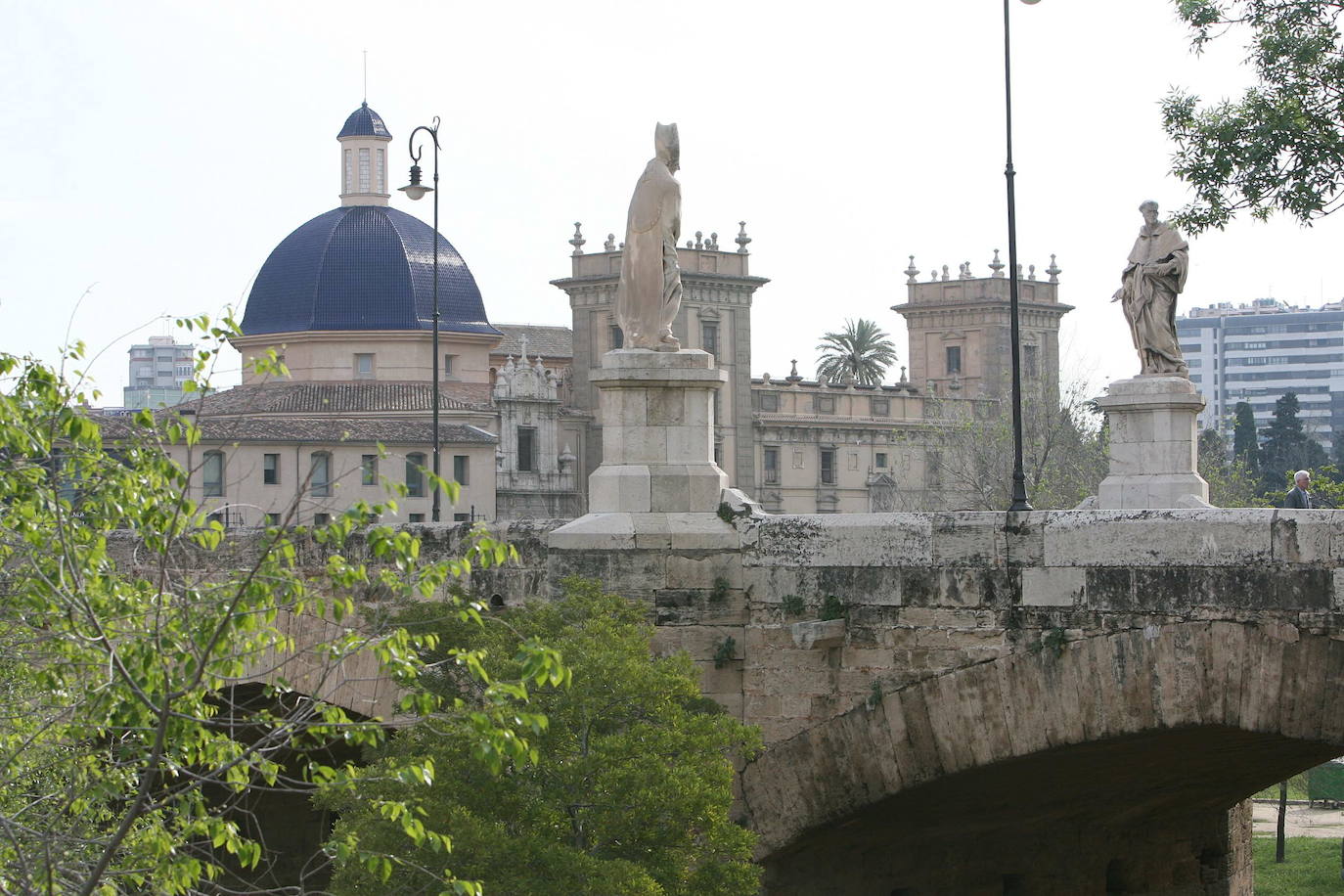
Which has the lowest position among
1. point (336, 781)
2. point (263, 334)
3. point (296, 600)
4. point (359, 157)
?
point (336, 781)

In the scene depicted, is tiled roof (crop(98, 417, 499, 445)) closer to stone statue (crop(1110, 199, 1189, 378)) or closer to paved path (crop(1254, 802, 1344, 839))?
paved path (crop(1254, 802, 1344, 839))

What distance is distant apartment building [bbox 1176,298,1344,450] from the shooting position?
630 feet

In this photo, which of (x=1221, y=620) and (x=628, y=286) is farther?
(x=628, y=286)

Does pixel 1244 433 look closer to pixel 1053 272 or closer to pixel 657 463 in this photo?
pixel 1053 272

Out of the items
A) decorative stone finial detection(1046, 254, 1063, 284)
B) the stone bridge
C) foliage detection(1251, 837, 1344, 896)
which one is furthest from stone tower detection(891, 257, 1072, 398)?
the stone bridge

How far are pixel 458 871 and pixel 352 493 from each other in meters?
49.3

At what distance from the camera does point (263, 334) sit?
251 ft

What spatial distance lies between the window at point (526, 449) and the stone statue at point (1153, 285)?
57.2 m

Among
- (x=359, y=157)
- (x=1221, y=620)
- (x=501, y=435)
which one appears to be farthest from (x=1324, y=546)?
(x=359, y=157)

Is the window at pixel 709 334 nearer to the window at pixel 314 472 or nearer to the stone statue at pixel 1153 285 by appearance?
the stone statue at pixel 1153 285

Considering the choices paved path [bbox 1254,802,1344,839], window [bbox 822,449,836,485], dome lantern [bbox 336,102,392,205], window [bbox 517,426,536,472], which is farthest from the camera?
window [bbox 822,449,836,485]

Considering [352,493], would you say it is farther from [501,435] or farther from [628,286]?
[628,286]

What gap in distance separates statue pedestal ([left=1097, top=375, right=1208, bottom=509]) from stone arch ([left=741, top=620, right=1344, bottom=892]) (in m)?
5.89

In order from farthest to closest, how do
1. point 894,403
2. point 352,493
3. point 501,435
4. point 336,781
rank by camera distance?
point 894,403 < point 501,435 < point 352,493 < point 336,781
